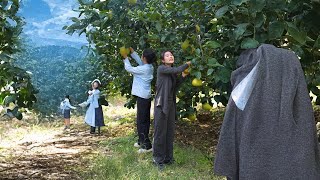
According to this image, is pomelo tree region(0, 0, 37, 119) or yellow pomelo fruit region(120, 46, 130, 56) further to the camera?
yellow pomelo fruit region(120, 46, 130, 56)

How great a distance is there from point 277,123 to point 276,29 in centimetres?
38

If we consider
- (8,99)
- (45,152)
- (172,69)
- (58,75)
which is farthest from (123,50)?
(58,75)

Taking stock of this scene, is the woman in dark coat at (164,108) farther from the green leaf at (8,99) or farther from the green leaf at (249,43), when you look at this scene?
the green leaf at (249,43)

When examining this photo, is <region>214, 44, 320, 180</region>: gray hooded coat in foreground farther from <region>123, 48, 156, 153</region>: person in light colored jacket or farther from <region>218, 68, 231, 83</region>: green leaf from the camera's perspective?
<region>123, 48, 156, 153</region>: person in light colored jacket

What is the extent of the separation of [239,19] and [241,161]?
2.21ft

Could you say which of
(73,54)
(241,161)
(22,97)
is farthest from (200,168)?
(73,54)

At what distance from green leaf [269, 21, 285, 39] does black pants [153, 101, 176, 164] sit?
1.97 m

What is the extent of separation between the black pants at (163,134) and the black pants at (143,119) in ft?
1.65

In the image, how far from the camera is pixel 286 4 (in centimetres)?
209

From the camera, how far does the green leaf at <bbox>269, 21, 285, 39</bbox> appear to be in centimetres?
190

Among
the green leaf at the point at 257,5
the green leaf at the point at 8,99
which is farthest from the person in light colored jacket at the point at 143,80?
the green leaf at the point at 257,5

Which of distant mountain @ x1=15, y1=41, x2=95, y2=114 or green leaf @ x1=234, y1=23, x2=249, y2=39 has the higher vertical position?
green leaf @ x1=234, y1=23, x2=249, y2=39

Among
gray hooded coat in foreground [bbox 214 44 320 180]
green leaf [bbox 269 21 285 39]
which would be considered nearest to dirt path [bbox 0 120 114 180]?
gray hooded coat in foreground [bbox 214 44 320 180]

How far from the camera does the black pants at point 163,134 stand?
3.82 meters
